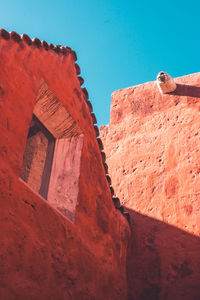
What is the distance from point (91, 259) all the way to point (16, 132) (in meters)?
1.52

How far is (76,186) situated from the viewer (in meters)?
3.55

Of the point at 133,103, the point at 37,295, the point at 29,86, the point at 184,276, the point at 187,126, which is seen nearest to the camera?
the point at 37,295

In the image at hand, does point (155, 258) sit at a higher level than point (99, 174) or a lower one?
lower

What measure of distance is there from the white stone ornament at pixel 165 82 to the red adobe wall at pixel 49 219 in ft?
6.33

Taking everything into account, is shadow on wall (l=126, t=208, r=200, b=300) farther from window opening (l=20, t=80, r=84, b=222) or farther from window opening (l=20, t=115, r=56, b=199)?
window opening (l=20, t=115, r=56, b=199)

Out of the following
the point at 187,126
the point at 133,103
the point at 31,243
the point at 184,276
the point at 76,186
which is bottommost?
the point at 184,276

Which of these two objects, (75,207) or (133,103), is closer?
(75,207)

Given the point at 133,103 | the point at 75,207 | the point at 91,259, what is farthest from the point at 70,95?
the point at 133,103

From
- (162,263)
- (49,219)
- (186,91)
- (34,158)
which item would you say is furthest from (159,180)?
(49,219)

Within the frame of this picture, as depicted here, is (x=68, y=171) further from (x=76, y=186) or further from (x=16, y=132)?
(x=16, y=132)

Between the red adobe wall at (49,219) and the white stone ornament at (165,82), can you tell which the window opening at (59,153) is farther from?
the white stone ornament at (165,82)

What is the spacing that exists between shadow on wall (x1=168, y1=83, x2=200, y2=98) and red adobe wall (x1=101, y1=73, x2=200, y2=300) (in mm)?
17

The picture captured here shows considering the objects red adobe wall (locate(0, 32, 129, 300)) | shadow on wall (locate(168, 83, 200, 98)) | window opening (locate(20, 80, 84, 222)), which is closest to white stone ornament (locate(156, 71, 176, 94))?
shadow on wall (locate(168, 83, 200, 98))

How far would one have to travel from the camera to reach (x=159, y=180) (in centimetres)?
495
